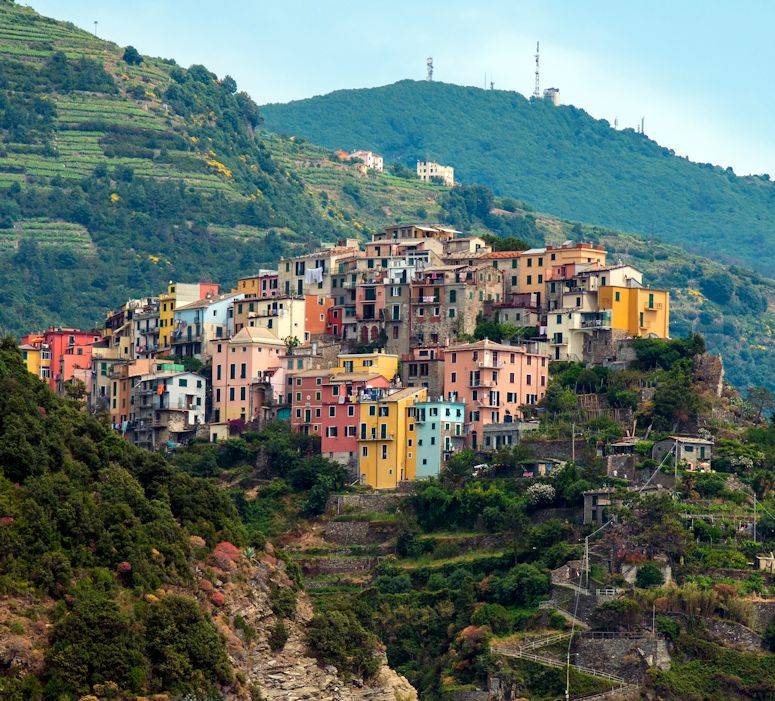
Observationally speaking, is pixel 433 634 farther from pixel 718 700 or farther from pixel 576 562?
pixel 718 700

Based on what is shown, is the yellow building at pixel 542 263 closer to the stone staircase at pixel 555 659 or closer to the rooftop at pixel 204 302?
the rooftop at pixel 204 302

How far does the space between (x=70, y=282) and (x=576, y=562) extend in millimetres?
98604

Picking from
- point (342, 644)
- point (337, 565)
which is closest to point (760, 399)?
point (337, 565)

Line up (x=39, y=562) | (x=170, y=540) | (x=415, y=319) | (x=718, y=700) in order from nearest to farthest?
(x=39, y=562) < (x=170, y=540) < (x=718, y=700) < (x=415, y=319)


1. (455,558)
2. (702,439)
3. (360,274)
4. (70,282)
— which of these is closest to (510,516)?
(455,558)

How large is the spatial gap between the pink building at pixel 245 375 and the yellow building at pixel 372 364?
3.85 m

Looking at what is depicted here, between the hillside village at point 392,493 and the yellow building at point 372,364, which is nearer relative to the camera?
the hillside village at point 392,493

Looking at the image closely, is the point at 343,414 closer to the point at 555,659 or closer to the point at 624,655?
the point at 555,659

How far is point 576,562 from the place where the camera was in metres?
95.6

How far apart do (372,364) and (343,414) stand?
5078mm

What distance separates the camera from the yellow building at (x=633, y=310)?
11506cm

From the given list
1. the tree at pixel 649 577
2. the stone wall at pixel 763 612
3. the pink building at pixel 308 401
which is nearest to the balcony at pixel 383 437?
the pink building at pixel 308 401

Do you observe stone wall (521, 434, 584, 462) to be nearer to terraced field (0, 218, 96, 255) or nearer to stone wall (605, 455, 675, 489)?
stone wall (605, 455, 675, 489)

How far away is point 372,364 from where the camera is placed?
114250 millimetres
